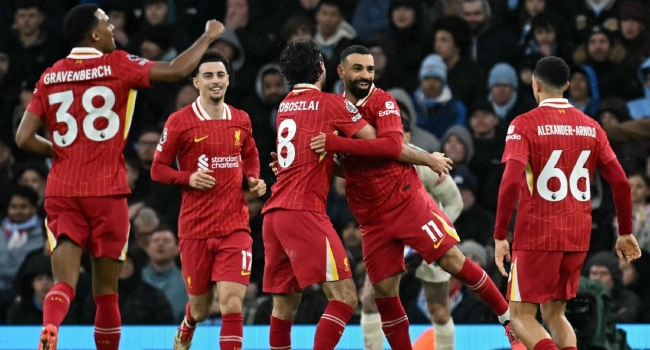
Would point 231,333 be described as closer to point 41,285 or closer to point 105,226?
point 105,226

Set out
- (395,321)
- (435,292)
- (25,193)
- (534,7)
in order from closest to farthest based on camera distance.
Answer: (395,321)
(435,292)
(25,193)
(534,7)

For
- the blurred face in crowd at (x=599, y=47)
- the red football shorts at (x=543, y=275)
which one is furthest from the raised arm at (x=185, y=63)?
the blurred face in crowd at (x=599, y=47)

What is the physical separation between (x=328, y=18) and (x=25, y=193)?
350 cm

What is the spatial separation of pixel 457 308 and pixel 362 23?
3.32m

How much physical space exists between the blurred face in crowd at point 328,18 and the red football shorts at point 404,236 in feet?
15.2

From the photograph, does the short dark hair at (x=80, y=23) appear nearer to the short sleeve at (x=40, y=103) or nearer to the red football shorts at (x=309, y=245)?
the short sleeve at (x=40, y=103)

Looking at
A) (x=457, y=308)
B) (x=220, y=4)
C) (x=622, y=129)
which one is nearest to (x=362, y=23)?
(x=220, y=4)

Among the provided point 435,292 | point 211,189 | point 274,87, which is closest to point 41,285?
point 274,87

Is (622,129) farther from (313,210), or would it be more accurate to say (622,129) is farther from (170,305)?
(170,305)

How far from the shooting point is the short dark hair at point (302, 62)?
7.03 metres

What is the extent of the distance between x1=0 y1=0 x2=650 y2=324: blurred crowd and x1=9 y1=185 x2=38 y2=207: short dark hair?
0.04 feet

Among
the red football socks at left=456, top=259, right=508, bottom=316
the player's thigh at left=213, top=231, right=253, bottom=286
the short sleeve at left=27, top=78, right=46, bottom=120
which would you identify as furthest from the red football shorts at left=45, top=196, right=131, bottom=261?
the red football socks at left=456, top=259, right=508, bottom=316

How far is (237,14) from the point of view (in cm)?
1208

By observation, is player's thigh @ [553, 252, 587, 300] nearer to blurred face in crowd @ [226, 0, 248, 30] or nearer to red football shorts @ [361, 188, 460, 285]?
red football shorts @ [361, 188, 460, 285]
